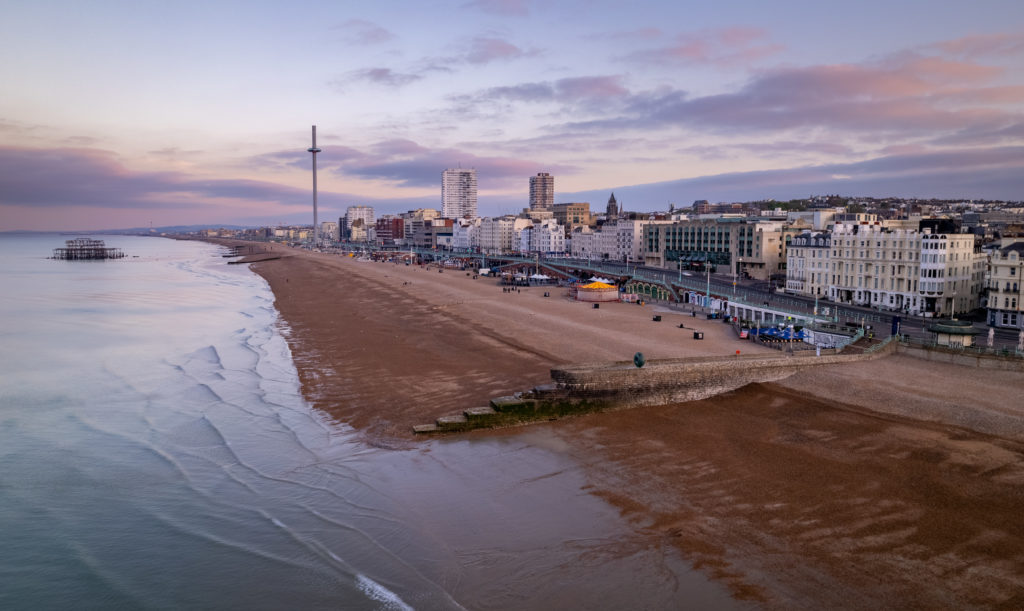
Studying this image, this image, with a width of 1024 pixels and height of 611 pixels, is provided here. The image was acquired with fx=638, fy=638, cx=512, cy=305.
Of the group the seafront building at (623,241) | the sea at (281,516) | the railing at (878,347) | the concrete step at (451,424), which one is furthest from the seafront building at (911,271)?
the seafront building at (623,241)

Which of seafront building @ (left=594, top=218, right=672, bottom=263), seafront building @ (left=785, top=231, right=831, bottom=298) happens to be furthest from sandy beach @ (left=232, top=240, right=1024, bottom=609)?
seafront building @ (left=594, top=218, right=672, bottom=263)

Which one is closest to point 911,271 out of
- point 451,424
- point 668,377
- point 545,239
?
point 668,377

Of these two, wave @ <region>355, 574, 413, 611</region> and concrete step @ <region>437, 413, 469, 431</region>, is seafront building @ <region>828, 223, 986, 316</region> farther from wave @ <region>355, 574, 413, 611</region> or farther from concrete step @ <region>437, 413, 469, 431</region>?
wave @ <region>355, 574, 413, 611</region>

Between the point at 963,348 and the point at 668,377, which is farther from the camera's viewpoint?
the point at 963,348

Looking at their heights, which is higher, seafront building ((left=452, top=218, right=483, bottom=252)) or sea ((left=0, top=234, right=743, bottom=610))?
seafront building ((left=452, top=218, right=483, bottom=252))

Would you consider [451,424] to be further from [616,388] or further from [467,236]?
[467,236]

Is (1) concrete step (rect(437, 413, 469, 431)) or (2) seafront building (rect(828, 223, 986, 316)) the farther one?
(2) seafront building (rect(828, 223, 986, 316))

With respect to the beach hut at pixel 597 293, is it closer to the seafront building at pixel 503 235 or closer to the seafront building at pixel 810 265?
the seafront building at pixel 810 265
